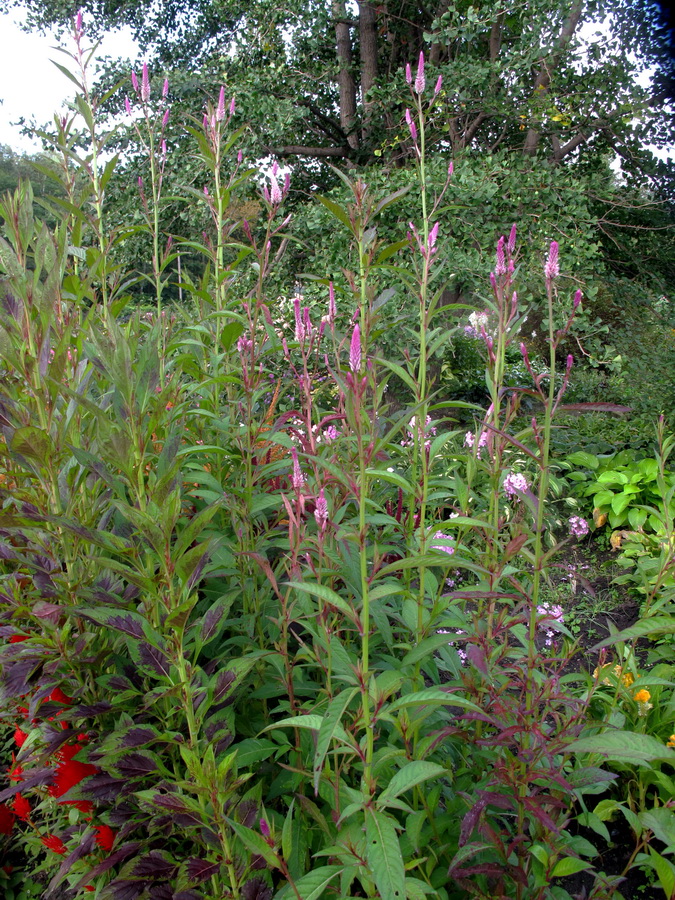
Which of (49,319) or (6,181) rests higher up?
(6,181)

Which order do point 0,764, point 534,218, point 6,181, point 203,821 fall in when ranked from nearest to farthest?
point 203,821 < point 0,764 < point 534,218 < point 6,181

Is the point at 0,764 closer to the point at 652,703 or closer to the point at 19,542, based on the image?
the point at 19,542

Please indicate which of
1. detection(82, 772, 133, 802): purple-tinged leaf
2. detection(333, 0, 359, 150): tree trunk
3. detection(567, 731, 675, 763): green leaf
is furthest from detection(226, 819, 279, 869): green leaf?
detection(333, 0, 359, 150): tree trunk

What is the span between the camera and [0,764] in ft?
7.39

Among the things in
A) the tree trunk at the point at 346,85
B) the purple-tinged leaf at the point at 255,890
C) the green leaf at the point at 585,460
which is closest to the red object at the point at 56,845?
the purple-tinged leaf at the point at 255,890

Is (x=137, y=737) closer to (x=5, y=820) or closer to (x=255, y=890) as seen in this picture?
(x=255, y=890)

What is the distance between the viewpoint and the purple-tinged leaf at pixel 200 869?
1076 mm

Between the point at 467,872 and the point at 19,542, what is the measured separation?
4.23 feet

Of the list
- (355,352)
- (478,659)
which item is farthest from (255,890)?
(355,352)

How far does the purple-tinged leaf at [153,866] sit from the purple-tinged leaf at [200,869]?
121 mm

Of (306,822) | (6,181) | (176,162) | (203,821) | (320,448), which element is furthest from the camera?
(6,181)

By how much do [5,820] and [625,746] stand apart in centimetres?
176

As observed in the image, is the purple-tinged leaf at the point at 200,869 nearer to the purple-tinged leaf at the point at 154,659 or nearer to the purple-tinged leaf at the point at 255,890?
the purple-tinged leaf at the point at 255,890

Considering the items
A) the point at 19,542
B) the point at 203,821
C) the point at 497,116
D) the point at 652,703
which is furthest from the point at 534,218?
the point at 203,821
